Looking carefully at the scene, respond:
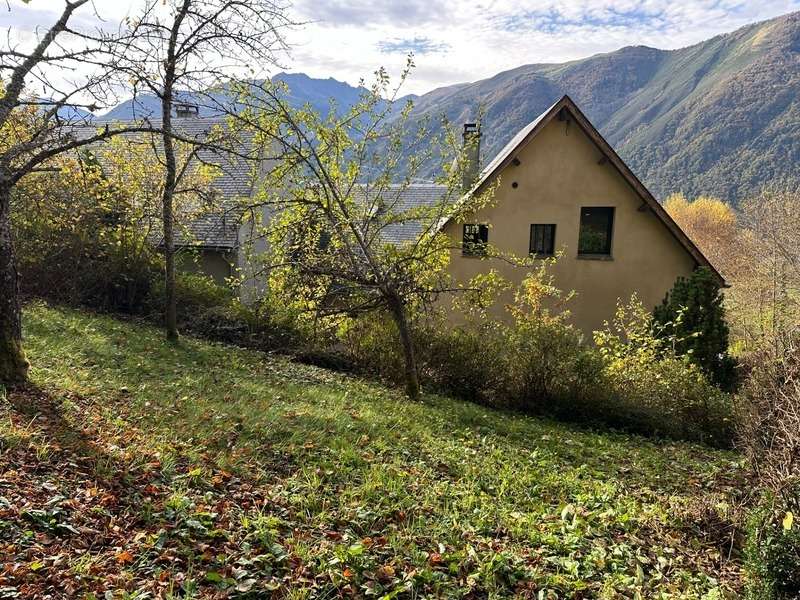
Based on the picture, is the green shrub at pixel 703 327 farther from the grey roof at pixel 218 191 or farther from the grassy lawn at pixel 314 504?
the grey roof at pixel 218 191

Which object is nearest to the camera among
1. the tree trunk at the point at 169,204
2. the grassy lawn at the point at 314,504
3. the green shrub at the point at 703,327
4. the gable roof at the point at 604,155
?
the grassy lawn at the point at 314,504

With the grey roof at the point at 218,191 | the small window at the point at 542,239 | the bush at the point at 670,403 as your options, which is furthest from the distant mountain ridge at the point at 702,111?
the small window at the point at 542,239

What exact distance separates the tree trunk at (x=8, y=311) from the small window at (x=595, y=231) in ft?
51.2

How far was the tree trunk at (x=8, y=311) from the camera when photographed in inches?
193

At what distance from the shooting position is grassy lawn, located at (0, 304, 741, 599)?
297 centimetres

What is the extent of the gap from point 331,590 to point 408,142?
7.29m

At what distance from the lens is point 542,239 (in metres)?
16.8

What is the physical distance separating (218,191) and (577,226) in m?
12.1

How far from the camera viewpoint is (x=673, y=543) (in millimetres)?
4004

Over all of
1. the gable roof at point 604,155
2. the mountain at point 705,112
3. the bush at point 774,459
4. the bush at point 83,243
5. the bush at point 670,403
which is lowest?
the bush at point 670,403

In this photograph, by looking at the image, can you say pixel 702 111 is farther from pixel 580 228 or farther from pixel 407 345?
pixel 407 345

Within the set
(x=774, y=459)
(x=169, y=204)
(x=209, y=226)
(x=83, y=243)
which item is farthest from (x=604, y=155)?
(x=83, y=243)

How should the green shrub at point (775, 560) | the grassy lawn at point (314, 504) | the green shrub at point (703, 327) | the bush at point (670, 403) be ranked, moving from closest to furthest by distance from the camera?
the grassy lawn at point (314, 504) < the green shrub at point (775, 560) < the bush at point (670, 403) < the green shrub at point (703, 327)

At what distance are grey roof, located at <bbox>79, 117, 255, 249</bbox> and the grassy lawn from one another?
10.9ft
